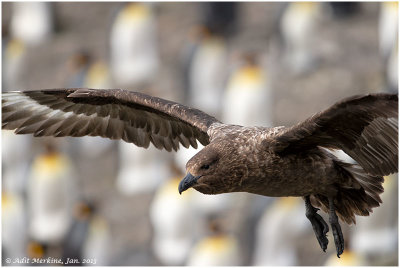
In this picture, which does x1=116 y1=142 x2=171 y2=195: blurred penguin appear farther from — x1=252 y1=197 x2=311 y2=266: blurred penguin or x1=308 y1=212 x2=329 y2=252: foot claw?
x1=308 y1=212 x2=329 y2=252: foot claw

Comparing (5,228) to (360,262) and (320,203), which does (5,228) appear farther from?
(320,203)

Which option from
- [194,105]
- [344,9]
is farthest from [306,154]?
[344,9]

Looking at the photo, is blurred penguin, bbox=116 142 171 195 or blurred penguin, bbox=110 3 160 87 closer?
blurred penguin, bbox=116 142 171 195

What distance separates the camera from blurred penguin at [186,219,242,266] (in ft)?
30.7

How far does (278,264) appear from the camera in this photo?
9.54 m

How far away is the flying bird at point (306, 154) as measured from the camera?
387 centimetres

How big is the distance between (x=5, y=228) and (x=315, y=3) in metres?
5.21

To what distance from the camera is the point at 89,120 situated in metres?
4.97

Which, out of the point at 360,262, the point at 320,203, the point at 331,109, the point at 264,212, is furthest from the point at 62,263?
the point at 331,109

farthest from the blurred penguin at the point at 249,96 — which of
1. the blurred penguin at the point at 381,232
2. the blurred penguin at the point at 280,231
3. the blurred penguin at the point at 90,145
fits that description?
the blurred penguin at the point at 90,145

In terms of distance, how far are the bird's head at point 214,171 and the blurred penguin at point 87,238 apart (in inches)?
219

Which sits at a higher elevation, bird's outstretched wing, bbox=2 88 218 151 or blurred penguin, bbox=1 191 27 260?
bird's outstretched wing, bbox=2 88 218 151

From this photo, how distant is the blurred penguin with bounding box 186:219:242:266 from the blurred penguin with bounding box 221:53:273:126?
1.56m

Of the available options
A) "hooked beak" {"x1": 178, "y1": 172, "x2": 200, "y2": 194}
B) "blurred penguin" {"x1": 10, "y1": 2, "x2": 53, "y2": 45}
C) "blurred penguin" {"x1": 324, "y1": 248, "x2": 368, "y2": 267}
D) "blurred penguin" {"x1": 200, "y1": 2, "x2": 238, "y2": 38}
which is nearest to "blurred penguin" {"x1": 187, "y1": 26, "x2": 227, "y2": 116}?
"blurred penguin" {"x1": 200, "y1": 2, "x2": 238, "y2": 38}
